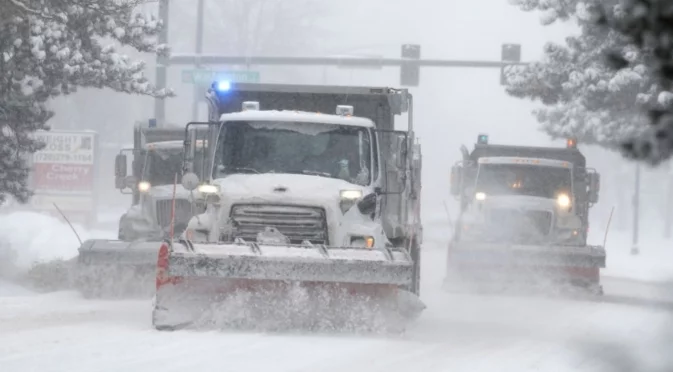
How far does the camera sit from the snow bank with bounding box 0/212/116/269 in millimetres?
20859

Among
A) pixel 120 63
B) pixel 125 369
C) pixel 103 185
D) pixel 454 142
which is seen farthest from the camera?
pixel 454 142

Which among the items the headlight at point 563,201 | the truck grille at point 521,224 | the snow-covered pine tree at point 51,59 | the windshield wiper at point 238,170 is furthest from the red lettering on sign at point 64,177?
the windshield wiper at point 238,170

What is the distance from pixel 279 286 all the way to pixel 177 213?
6340 mm

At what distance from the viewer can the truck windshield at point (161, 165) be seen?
58.3ft

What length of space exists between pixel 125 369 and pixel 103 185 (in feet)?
174

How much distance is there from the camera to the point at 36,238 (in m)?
25.5

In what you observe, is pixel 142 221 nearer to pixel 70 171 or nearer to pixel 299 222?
pixel 299 222

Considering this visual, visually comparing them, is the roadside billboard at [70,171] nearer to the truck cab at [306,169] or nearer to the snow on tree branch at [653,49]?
the truck cab at [306,169]

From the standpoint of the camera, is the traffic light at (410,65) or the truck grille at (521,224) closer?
the truck grille at (521,224)

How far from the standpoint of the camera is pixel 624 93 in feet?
69.3

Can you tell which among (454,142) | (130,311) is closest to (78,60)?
(130,311)

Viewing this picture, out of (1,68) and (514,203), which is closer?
(1,68)

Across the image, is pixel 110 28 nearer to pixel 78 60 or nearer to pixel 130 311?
pixel 78 60

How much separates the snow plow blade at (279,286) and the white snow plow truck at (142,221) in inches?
80.9
